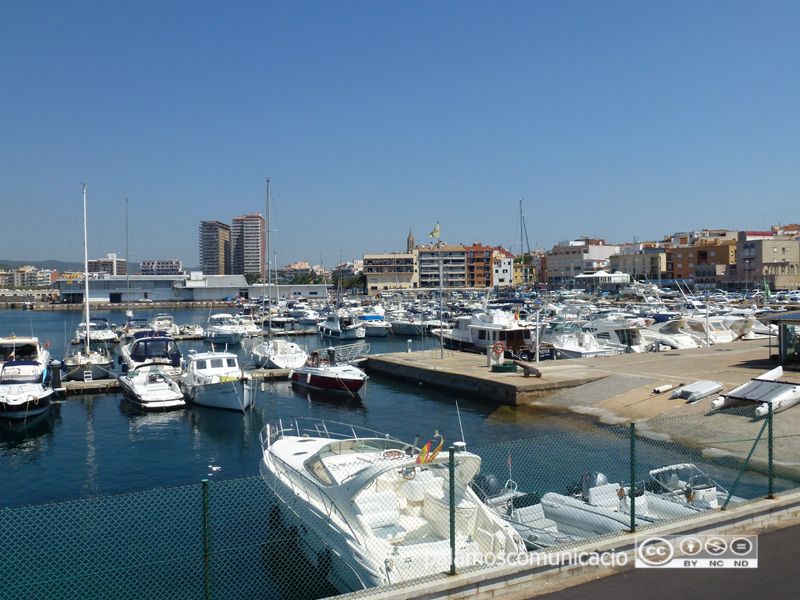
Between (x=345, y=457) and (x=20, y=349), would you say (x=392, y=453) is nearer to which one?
(x=345, y=457)

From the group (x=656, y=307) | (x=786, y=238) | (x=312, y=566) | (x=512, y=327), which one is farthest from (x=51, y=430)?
(x=786, y=238)

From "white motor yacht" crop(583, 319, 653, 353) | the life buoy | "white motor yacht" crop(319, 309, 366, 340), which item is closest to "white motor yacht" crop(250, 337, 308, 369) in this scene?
"white motor yacht" crop(583, 319, 653, 353)

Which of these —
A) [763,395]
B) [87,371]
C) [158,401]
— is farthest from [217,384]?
[763,395]

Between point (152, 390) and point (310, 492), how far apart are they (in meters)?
19.7

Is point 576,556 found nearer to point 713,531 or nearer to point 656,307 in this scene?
point 713,531

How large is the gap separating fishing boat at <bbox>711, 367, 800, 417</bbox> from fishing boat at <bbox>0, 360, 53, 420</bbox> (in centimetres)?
2487

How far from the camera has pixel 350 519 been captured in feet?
30.0

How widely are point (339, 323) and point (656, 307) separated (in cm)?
3524

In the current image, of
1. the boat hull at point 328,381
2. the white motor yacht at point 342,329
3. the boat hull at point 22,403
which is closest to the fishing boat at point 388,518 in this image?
the boat hull at point 22,403

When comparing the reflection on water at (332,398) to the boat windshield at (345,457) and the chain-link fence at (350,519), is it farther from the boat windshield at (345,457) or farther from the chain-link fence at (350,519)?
the boat windshield at (345,457)

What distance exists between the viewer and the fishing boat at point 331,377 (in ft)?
100

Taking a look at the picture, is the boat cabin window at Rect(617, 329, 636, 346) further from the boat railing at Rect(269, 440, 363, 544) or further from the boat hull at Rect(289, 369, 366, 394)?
the boat railing at Rect(269, 440, 363, 544)

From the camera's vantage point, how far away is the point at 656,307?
232ft

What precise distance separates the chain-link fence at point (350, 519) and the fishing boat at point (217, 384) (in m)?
11.5
